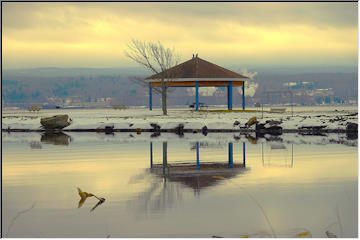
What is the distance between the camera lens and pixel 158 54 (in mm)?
58188

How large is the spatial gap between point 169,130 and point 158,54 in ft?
70.9

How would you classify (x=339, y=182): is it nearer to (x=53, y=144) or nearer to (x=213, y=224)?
(x=213, y=224)

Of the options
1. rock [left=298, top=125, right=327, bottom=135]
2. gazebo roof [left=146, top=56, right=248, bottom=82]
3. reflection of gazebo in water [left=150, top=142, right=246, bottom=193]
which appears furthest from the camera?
gazebo roof [left=146, top=56, right=248, bottom=82]

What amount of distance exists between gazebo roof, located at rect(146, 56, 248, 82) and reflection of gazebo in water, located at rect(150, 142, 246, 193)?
32.0 meters

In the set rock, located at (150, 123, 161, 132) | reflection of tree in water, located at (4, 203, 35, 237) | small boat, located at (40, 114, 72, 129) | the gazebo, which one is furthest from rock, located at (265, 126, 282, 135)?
reflection of tree in water, located at (4, 203, 35, 237)

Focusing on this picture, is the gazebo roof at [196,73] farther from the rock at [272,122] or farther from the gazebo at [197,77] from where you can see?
the rock at [272,122]

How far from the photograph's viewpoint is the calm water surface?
10227 mm

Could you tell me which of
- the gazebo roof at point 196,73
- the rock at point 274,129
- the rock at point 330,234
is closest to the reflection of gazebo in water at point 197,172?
the rock at point 330,234

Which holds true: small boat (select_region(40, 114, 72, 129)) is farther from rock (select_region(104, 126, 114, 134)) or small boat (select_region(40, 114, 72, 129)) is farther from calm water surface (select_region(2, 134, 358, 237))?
calm water surface (select_region(2, 134, 358, 237))

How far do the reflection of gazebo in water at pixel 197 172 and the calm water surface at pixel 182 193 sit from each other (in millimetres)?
21

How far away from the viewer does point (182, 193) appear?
43.7 feet

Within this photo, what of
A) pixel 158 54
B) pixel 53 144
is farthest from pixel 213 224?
pixel 158 54

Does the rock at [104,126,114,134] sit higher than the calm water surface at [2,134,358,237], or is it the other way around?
the rock at [104,126,114,134]

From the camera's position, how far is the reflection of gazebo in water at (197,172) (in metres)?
15.1
